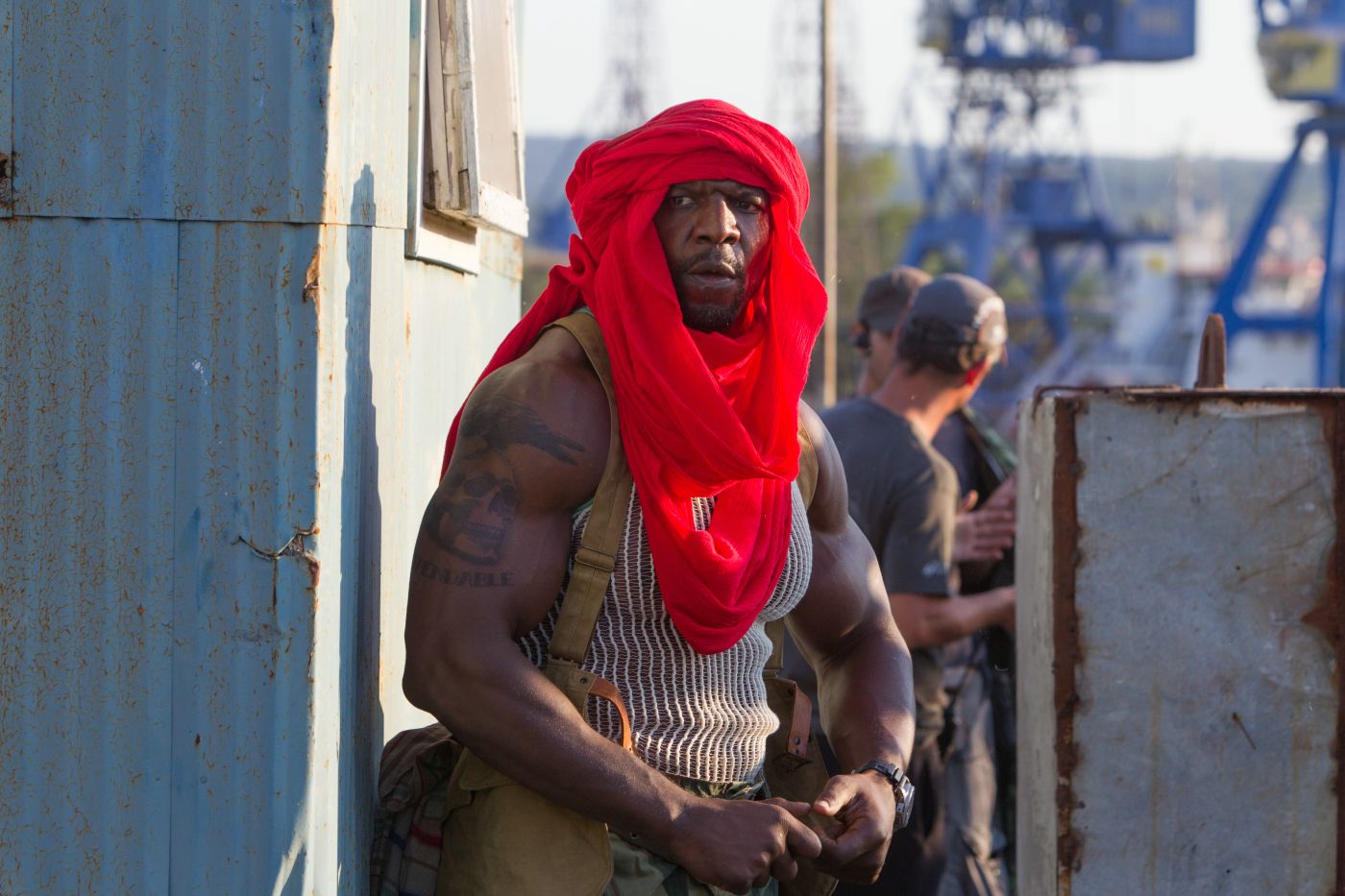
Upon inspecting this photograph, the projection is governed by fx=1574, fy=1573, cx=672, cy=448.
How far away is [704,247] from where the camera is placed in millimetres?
2373

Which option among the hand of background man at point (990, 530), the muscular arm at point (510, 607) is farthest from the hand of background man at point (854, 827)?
the hand of background man at point (990, 530)

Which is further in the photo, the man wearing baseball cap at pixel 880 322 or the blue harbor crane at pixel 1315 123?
the blue harbor crane at pixel 1315 123

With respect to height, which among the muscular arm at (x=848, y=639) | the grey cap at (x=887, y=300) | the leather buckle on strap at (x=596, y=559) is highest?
the grey cap at (x=887, y=300)

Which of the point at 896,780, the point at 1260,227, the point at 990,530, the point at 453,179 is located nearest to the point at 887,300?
the point at 990,530

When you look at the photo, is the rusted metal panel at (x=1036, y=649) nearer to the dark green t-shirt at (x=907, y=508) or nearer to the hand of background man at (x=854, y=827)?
the dark green t-shirt at (x=907, y=508)

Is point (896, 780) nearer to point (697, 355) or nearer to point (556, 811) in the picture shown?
point (556, 811)

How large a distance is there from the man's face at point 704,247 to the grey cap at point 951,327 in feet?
6.20

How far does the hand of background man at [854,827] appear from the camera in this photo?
230 cm

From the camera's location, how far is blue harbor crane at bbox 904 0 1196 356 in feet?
127

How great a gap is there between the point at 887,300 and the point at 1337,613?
6.94ft

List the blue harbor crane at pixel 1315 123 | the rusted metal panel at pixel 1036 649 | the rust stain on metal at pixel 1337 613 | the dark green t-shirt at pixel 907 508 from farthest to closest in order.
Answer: the blue harbor crane at pixel 1315 123
the dark green t-shirt at pixel 907 508
the rusted metal panel at pixel 1036 649
the rust stain on metal at pixel 1337 613

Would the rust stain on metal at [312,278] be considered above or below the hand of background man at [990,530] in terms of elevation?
above

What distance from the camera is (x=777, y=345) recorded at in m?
2.41

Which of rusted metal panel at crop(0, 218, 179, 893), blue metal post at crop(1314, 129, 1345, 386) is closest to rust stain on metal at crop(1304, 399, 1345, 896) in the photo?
rusted metal panel at crop(0, 218, 179, 893)
